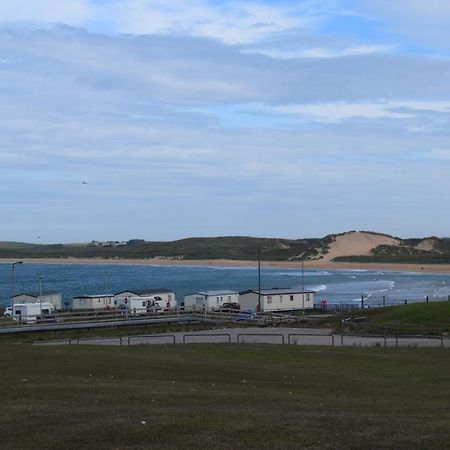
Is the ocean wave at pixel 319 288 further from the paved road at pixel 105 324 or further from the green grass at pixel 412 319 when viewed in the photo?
the green grass at pixel 412 319

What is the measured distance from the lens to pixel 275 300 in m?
77.3

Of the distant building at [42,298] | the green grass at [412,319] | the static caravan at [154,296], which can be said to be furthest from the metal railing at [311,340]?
the static caravan at [154,296]

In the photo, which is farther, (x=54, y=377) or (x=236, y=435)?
(x=54, y=377)

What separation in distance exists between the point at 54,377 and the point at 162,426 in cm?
724

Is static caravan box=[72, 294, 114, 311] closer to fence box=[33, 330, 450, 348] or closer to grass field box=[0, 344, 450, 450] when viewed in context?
fence box=[33, 330, 450, 348]

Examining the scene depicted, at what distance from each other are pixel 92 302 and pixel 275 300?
688 inches

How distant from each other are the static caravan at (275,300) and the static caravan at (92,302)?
12.8 m

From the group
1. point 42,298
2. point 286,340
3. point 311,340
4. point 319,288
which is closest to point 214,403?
point 311,340

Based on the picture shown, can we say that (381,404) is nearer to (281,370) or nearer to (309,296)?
(281,370)

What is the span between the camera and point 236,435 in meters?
10.7

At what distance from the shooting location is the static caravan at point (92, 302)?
256 feet

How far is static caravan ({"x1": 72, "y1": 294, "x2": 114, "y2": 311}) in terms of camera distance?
7806cm

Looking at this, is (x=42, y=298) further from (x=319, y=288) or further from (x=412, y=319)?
(x=319, y=288)

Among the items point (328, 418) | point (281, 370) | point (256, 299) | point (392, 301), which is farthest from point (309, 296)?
point (328, 418)
